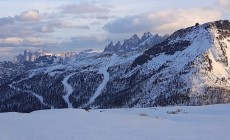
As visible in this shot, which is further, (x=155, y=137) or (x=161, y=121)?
(x=161, y=121)

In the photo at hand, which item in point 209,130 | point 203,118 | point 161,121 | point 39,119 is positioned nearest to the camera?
→ point 209,130

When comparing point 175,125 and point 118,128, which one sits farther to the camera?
point 175,125

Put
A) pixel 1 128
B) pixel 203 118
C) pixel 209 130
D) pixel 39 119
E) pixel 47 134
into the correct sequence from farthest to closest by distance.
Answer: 1. pixel 203 118
2. pixel 39 119
3. pixel 209 130
4. pixel 1 128
5. pixel 47 134

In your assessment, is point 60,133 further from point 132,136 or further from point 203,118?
point 203,118

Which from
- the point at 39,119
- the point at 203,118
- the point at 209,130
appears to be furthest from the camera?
the point at 203,118

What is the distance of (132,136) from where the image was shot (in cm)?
3962

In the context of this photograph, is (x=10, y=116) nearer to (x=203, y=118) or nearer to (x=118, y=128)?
(x=118, y=128)

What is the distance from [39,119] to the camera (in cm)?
4869

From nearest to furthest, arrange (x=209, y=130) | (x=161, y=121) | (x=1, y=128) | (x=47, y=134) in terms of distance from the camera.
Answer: (x=47, y=134), (x=1, y=128), (x=209, y=130), (x=161, y=121)

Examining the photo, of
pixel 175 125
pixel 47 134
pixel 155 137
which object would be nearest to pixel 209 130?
pixel 175 125

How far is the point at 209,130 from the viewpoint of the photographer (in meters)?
45.0

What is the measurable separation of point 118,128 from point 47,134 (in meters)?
8.55

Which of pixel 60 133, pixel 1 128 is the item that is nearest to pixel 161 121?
pixel 60 133

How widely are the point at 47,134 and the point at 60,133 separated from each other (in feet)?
4.56
